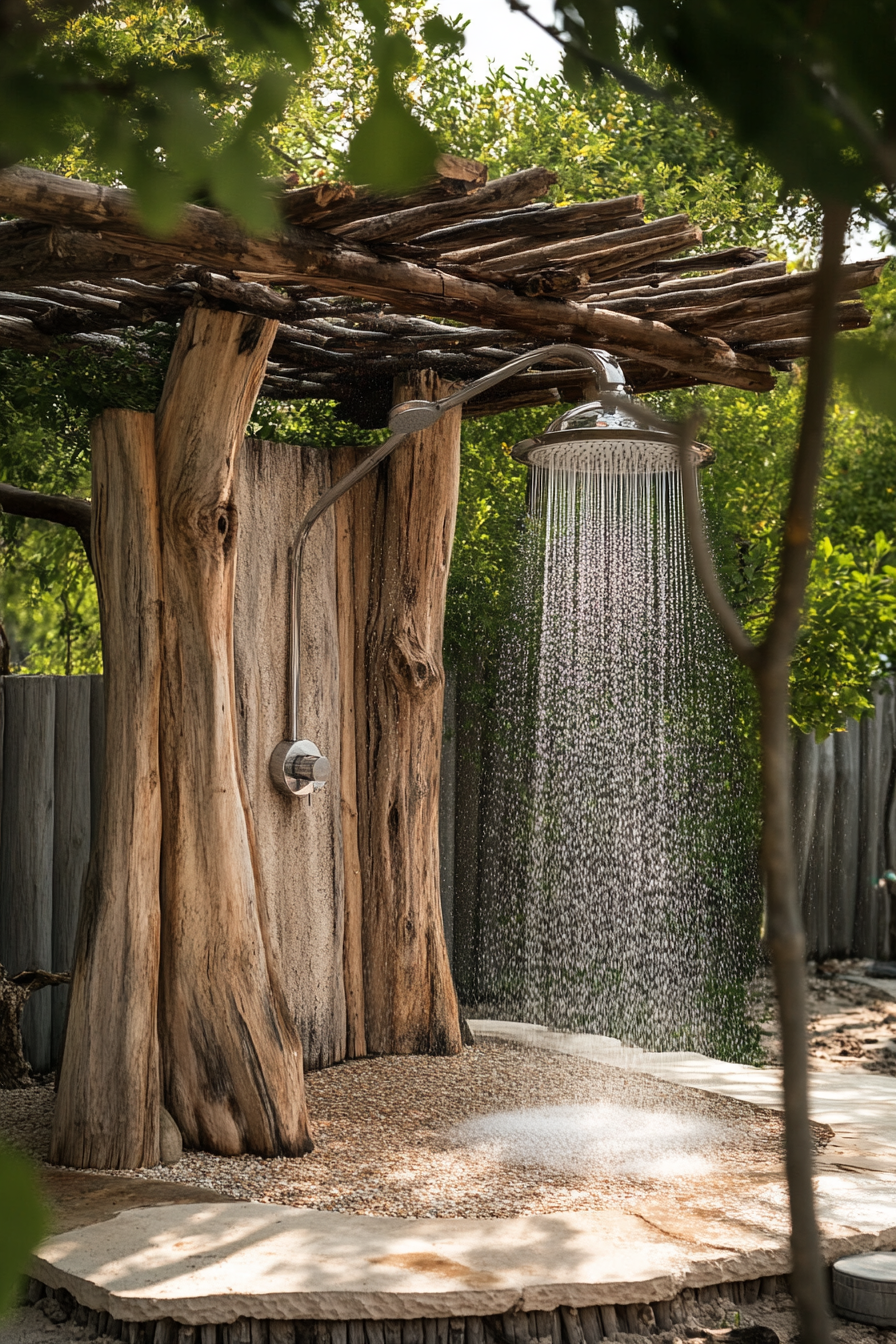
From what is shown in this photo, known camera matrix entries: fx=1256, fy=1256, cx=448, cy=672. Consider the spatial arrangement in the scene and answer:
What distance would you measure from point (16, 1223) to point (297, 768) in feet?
9.91

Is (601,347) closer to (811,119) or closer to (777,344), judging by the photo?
(777,344)

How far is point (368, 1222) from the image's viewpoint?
92.0 inches

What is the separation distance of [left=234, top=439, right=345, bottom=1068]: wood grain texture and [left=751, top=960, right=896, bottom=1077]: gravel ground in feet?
5.66

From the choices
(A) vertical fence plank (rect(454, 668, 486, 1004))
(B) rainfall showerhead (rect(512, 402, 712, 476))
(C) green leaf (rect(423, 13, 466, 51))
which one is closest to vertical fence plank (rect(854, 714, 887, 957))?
(A) vertical fence plank (rect(454, 668, 486, 1004))

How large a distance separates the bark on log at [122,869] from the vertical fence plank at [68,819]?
0.92 meters

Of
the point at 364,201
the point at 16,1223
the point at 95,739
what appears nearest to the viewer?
the point at 16,1223

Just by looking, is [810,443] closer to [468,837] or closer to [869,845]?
[468,837]

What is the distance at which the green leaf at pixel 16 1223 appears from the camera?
1.36 ft

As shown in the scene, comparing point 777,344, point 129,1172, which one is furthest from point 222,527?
point 777,344

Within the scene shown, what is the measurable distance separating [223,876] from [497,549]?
2.16 metres

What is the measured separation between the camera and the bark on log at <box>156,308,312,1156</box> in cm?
282

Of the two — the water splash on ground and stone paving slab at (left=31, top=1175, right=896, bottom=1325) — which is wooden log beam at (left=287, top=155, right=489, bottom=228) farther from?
the water splash on ground

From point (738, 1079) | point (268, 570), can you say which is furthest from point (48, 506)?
point (738, 1079)

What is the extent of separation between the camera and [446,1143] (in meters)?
2.92
